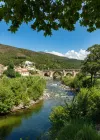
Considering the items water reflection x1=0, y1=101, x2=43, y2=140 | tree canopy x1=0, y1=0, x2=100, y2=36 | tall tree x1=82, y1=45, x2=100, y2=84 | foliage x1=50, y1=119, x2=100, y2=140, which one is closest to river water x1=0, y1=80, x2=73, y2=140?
water reflection x1=0, y1=101, x2=43, y2=140

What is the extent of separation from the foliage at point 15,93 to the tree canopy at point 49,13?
26454mm

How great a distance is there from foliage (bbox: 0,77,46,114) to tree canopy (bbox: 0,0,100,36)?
86.8 ft

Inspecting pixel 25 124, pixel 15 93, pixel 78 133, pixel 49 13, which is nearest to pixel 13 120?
pixel 25 124

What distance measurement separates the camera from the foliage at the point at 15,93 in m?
33.5

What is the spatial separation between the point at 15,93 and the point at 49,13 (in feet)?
104

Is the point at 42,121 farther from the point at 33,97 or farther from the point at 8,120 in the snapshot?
the point at 33,97

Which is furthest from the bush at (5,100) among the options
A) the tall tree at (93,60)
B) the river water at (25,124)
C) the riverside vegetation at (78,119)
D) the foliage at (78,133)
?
the foliage at (78,133)

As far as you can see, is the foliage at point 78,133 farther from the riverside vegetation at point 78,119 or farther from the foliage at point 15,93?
the foliage at point 15,93

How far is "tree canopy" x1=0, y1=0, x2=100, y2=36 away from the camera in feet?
20.4

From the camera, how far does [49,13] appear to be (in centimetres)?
675

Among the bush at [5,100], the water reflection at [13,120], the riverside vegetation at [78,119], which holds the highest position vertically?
the riverside vegetation at [78,119]

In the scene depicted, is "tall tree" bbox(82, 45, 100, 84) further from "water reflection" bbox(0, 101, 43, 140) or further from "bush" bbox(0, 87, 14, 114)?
"bush" bbox(0, 87, 14, 114)

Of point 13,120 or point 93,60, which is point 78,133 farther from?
point 93,60

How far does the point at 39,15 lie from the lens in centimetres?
653
